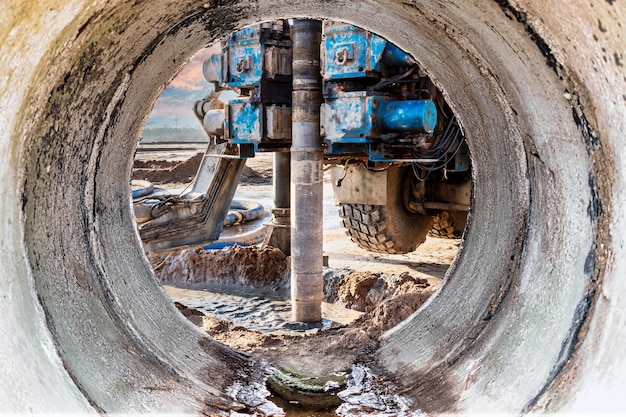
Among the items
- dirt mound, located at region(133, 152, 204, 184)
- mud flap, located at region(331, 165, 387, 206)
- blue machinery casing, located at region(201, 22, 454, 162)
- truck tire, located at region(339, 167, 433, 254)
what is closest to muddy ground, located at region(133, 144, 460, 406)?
truck tire, located at region(339, 167, 433, 254)

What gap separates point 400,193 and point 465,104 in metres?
4.24

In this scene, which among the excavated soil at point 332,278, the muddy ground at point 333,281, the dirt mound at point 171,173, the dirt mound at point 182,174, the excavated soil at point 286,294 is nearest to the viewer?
the excavated soil at point 286,294

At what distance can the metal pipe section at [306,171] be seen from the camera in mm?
6078

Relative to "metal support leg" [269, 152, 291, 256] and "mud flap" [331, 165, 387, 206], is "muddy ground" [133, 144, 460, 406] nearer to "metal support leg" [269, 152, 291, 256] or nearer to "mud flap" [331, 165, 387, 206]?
"metal support leg" [269, 152, 291, 256]

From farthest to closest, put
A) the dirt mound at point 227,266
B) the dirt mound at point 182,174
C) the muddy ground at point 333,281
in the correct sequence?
1. the dirt mound at point 182,174
2. the dirt mound at point 227,266
3. the muddy ground at point 333,281

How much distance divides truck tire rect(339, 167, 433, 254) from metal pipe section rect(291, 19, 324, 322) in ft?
4.19

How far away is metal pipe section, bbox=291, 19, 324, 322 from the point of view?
19.9 feet

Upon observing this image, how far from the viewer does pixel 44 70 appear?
1804 millimetres

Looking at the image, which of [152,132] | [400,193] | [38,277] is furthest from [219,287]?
[152,132]

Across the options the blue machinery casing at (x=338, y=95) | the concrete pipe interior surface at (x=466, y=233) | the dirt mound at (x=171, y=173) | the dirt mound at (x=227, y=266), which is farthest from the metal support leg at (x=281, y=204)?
the dirt mound at (x=171, y=173)

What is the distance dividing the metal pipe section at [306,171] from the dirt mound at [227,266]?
1480 millimetres

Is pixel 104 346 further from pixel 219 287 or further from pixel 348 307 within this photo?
pixel 219 287

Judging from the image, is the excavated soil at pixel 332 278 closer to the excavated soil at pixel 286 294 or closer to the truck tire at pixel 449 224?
the excavated soil at pixel 286 294

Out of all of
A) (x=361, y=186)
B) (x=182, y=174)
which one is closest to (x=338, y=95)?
(x=361, y=186)
